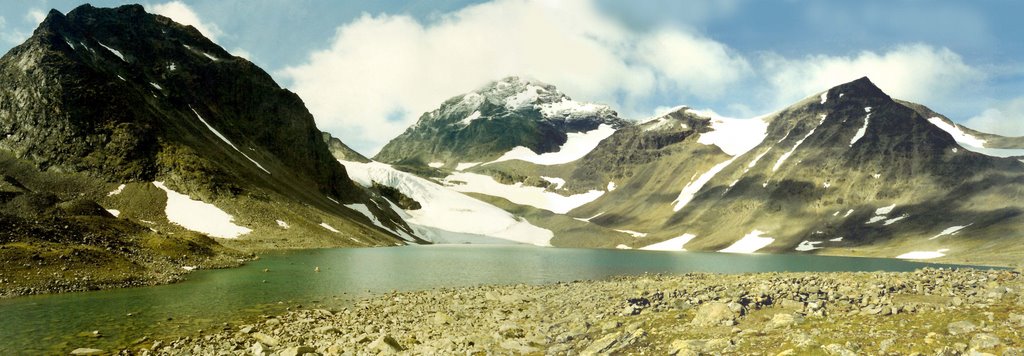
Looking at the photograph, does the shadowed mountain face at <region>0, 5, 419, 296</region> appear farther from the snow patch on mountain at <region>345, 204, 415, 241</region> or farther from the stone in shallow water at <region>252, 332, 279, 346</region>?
the stone in shallow water at <region>252, 332, 279, 346</region>

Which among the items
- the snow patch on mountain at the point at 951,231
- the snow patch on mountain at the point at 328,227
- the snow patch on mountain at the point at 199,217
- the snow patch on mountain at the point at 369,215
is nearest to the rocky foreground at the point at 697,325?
the snow patch on mountain at the point at 199,217

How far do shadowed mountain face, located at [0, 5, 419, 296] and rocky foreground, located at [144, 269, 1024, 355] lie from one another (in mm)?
77699

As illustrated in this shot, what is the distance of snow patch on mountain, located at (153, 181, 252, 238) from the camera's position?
10262cm

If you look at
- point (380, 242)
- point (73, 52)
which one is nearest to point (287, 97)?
point (73, 52)

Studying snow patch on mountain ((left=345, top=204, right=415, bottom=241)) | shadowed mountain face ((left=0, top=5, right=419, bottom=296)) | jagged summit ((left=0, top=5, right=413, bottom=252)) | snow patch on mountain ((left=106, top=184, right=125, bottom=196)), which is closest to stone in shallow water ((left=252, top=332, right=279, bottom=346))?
shadowed mountain face ((left=0, top=5, right=419, bottom=296))

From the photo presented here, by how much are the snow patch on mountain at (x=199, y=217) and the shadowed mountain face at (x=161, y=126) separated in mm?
1781

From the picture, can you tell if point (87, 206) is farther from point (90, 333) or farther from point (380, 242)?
point (380, 242)

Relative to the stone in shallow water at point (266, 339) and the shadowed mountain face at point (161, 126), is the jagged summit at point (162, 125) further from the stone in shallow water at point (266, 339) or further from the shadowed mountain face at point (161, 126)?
the stone in shallow water at point (266, 339)

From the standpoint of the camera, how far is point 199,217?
10656cm

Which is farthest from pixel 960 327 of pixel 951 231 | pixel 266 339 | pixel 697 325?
pixel 951 231

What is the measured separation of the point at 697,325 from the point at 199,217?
353ft

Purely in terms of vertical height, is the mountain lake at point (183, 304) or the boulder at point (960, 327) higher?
the boulder at point (960, 327)

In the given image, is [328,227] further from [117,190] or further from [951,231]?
[951,231]

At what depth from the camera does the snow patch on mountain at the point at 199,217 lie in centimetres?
10262
